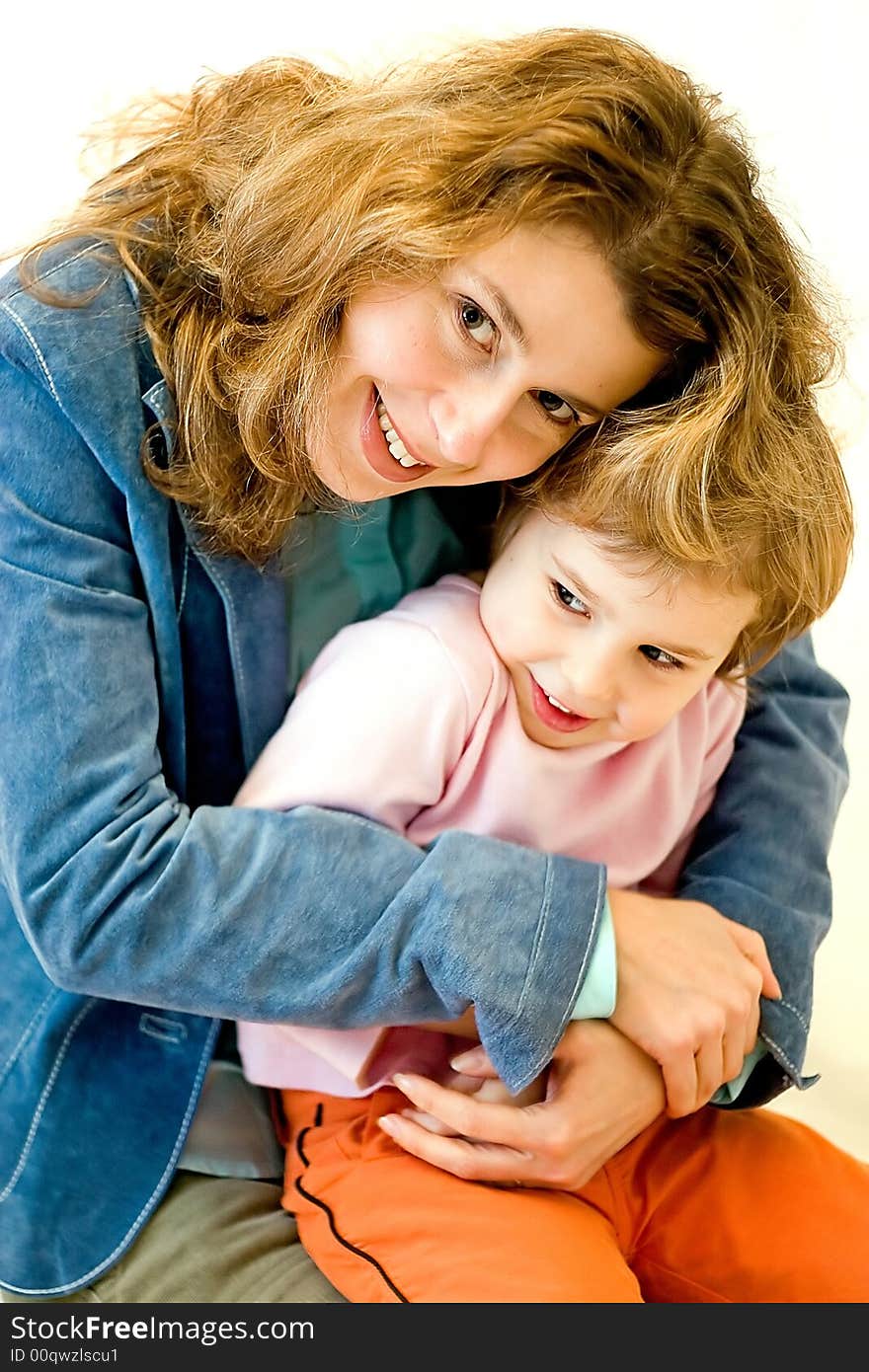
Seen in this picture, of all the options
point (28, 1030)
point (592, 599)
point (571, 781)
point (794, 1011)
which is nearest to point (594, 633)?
point (592, 599)

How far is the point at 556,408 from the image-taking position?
3.27 ft

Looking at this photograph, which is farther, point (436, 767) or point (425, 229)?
point (436, 767)

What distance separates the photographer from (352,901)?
975 millimetres

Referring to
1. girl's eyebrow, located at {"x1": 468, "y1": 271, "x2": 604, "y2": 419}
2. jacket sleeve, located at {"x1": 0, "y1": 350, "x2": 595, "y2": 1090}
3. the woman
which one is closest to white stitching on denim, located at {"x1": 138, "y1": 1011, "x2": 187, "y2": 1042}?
the woman

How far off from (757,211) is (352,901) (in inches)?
21.3

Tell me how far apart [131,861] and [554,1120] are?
342 millimetres

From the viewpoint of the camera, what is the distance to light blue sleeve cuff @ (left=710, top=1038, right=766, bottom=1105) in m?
1.14

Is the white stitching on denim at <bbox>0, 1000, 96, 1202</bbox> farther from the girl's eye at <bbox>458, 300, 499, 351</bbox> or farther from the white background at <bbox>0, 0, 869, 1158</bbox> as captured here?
the white background at <bbox>0, 0, 869, 1158</bbox>

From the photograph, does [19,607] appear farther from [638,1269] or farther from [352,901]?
[638,1269]

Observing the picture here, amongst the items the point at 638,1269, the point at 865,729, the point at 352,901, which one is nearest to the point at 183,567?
the point at 352,901

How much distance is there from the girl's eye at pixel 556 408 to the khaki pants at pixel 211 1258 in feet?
2.04

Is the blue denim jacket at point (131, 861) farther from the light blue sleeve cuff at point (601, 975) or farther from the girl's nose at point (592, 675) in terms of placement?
the girl's nose at point (592, 675)

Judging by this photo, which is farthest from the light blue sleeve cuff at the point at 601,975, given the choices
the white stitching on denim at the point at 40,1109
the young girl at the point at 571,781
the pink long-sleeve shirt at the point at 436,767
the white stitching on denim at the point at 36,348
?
the white stitching on denim at the point at 36,348

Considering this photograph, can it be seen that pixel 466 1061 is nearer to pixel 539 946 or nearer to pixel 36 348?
pixel 539 946
